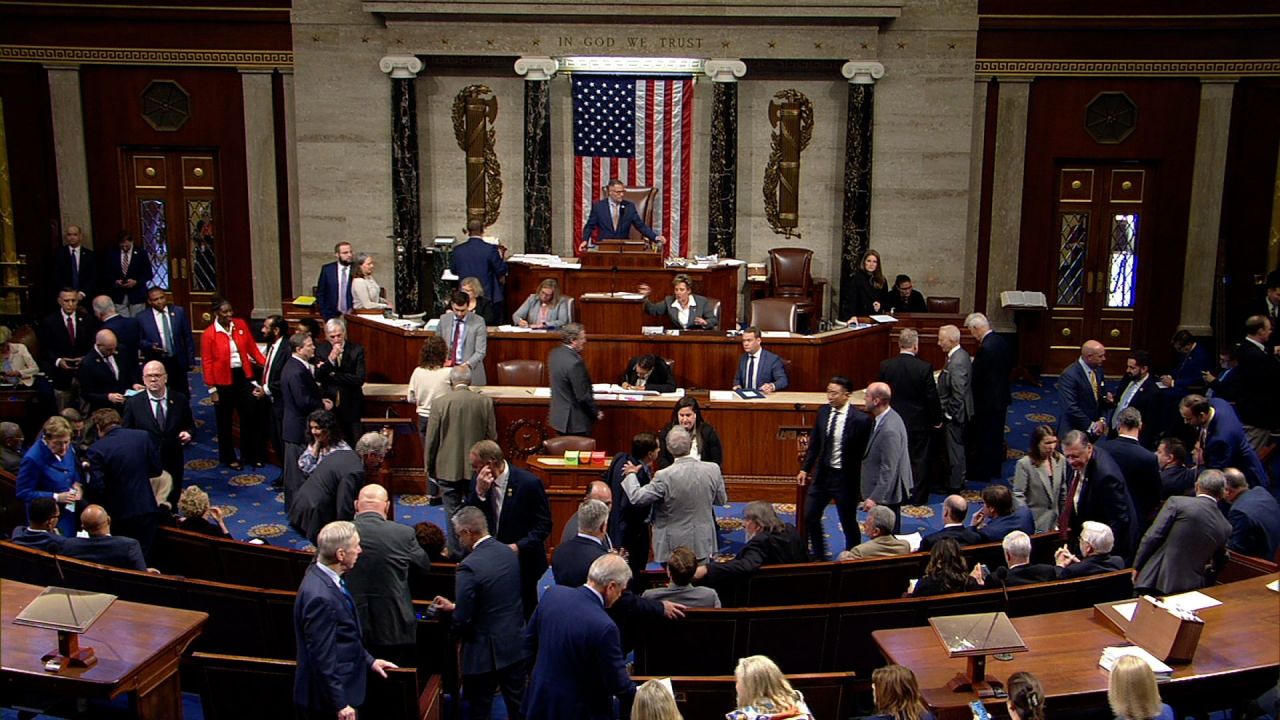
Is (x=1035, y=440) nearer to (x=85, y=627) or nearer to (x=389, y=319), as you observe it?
(x=85, y=627)

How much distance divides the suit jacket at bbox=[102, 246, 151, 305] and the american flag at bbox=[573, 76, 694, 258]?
537 cm

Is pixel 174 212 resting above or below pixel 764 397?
above

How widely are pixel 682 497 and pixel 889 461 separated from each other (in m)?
1.78

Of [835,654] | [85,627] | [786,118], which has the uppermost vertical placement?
[786,118]

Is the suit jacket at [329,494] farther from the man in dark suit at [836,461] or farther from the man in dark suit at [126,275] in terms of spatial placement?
the man in dark suit at [126,275]

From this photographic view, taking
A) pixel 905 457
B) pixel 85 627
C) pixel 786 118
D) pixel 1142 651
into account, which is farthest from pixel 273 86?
pixel 1142 651

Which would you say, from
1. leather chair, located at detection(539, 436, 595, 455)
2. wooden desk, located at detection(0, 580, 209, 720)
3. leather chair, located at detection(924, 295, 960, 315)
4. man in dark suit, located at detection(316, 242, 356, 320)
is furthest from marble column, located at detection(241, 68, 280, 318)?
wooden desk, located at detection(0, 580, 209, 720)

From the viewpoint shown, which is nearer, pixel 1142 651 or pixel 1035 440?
pixel 1142 651

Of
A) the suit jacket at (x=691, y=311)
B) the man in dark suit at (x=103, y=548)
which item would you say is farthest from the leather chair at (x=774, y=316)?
the man in dark suit at (x=103, y=548)

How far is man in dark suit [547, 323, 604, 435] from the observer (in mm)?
9578

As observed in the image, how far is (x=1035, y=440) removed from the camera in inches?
317

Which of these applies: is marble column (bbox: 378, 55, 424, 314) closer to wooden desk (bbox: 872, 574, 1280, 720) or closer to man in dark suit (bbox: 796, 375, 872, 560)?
man in dark suit (bbox: 796, 375, 872, 560)

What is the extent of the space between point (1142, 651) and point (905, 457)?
2.89m

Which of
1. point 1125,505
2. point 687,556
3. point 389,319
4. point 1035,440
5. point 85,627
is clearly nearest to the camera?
point 85,627
